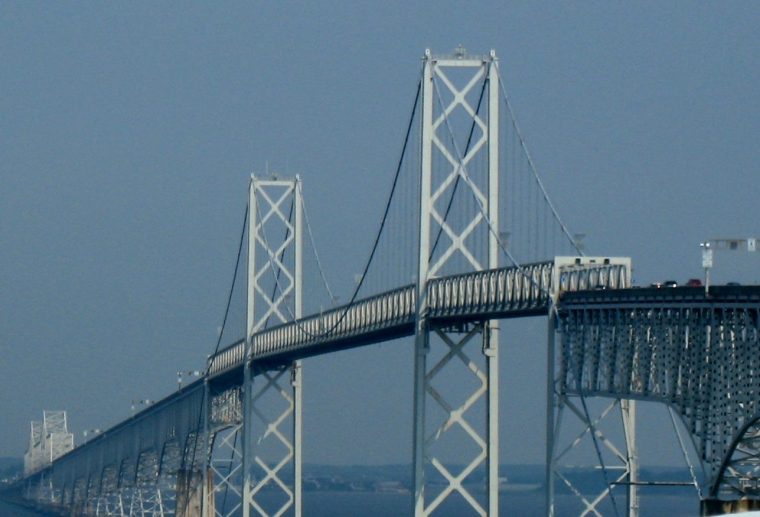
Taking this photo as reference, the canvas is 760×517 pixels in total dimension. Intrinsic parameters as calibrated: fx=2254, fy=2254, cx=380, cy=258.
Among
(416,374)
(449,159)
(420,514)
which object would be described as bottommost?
(420,514)

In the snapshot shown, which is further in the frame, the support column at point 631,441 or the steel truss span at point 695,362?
the support column at point 631,441

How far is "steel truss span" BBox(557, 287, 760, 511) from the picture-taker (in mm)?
A: 39281

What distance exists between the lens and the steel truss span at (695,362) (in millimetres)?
39281

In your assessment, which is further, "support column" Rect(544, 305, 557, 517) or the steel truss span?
"support column" Rect(544, 305, 557, 517)

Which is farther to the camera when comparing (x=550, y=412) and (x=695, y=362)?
(x=550, y=412)

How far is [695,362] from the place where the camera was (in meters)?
41.0

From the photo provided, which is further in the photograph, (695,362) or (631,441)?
(631,441)

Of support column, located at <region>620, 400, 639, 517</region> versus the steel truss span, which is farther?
support column, located at <region>620, 400, 639, 517</region>

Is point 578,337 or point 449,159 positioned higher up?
point 449,159

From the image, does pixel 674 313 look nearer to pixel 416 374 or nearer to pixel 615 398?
pixel 615 398

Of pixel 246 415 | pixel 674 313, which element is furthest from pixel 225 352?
pixel 674 313

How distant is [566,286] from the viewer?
158 feet

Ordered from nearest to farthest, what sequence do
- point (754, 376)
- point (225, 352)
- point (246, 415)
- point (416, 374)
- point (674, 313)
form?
point (754, 376) → point (674, 313) → point (416, 374) → point (246, 415) → point (225, 352)

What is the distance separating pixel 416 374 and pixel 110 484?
99.0 meters
